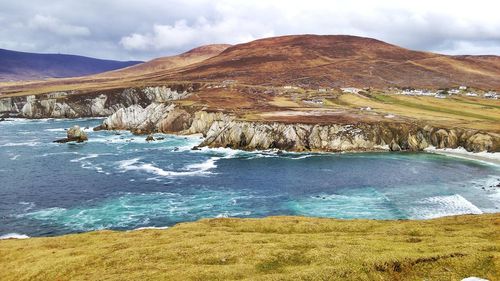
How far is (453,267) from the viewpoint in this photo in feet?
110

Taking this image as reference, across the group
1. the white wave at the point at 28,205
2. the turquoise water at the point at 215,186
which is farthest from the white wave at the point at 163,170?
the white wave at the point at 28,205

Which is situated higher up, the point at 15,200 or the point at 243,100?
the point at 243,100

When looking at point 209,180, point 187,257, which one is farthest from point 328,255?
point 209,180

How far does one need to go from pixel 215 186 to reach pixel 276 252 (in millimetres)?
56533

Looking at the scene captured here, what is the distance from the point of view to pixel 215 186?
93938mm

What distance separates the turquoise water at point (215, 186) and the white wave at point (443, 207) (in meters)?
0.17

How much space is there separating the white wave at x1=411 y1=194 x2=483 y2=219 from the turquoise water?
0.17 m

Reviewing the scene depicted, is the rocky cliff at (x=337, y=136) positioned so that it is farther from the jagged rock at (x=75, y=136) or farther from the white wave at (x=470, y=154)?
the jagged rock at (x=75, y=136)

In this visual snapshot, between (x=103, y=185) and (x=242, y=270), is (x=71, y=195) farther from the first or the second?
(x=242, y=270)

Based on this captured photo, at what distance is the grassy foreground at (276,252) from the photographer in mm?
33844

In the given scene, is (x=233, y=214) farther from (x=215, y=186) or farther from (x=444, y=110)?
(x=444, y=110)

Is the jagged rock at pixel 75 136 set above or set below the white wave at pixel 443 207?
above

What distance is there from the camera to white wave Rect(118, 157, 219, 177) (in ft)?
348

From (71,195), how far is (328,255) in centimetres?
6489
